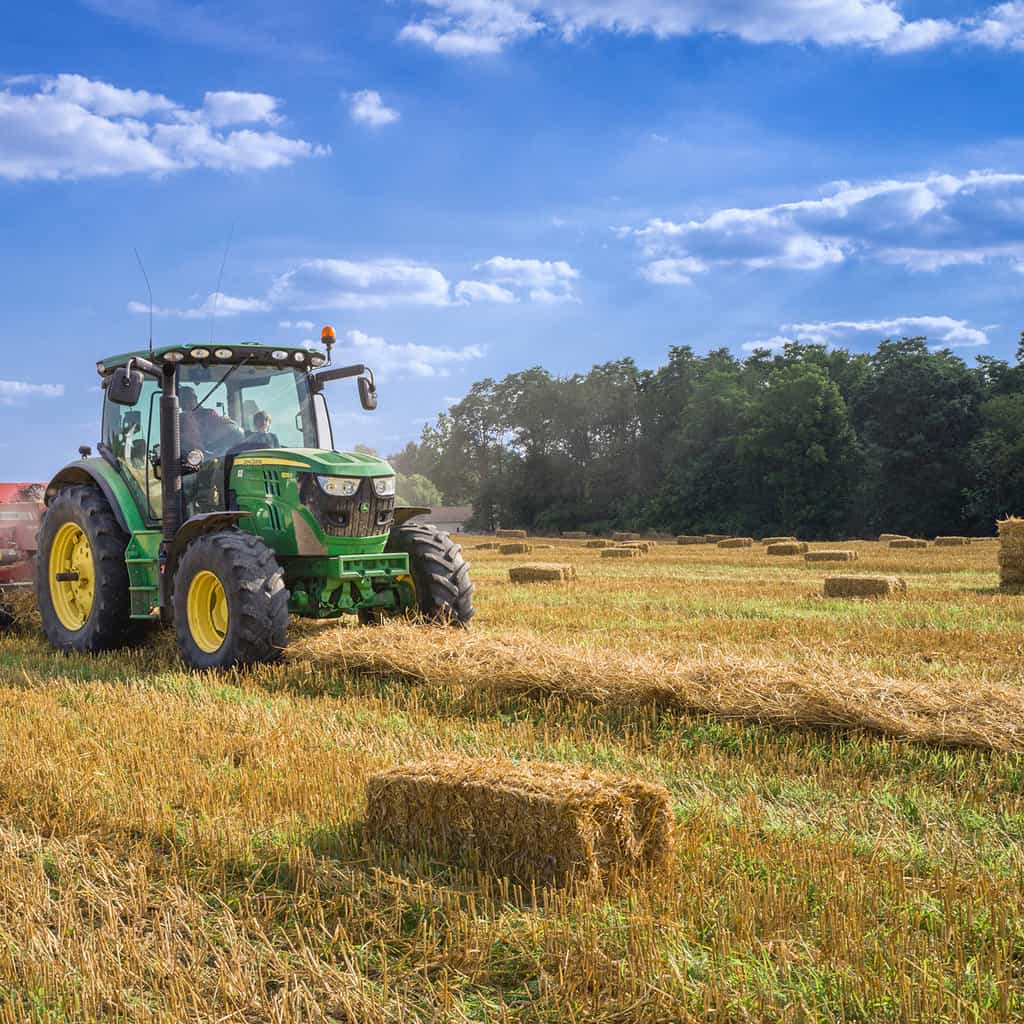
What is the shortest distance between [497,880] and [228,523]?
17.6ft

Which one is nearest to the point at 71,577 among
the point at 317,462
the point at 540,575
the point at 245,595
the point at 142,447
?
the point at 142,447

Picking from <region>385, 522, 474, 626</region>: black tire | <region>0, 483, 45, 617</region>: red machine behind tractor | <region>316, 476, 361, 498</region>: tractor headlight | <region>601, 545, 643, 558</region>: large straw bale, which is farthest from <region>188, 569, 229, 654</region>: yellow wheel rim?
<region>601, 545, 643, 558</region>: large straw bale

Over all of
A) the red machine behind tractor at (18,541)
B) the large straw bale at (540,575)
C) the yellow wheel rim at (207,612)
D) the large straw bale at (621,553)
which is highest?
the red machine behind tractor at (18,541)

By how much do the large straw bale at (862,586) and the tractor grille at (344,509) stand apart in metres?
8.77

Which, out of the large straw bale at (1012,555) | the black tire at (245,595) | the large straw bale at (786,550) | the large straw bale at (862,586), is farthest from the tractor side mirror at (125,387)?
the large straw bale at (786,550)

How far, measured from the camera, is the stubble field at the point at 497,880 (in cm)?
320

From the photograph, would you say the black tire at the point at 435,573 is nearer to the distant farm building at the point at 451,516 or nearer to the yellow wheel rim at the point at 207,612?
the yellow wheel rim at the point at 207,612

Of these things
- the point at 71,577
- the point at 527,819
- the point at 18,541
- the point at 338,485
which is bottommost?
the point at 527,819

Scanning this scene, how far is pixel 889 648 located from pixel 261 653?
5263 millimetres

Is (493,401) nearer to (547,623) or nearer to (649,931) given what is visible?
(547,623)

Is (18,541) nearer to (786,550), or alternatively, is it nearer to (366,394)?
(366,394)

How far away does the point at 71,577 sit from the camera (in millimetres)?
9859

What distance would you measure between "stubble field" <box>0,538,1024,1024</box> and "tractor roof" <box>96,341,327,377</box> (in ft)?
7.83

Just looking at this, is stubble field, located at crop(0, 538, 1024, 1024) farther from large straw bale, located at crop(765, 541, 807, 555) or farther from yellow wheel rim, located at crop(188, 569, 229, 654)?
large straw bale, located at crop(765, 541, 807, 555)
